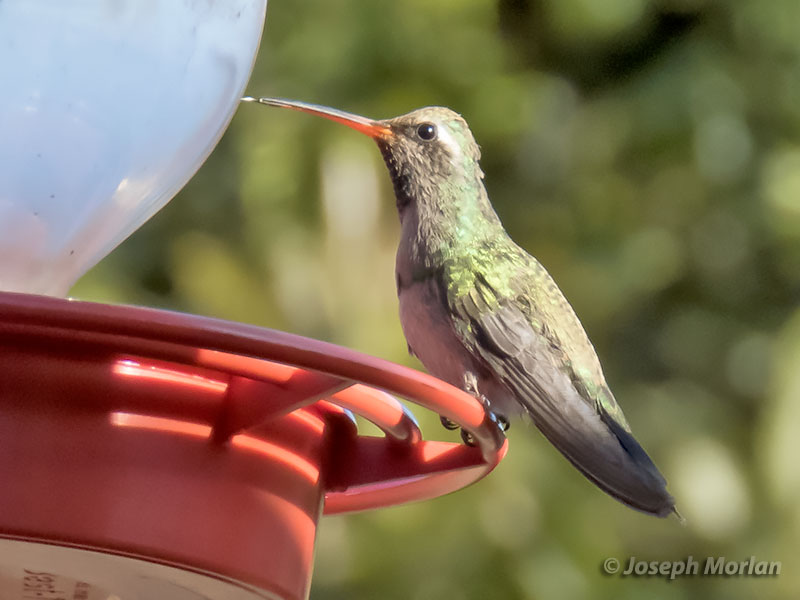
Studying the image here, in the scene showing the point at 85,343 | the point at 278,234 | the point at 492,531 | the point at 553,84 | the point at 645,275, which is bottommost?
the point at 85,343

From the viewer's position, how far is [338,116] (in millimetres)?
2832

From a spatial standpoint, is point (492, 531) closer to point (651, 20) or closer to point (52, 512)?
point (651, 20)

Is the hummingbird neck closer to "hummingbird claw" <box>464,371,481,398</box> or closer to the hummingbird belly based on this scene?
the hummingbird belly

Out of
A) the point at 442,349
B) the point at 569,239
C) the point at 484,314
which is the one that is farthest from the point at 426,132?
the point at 569,239

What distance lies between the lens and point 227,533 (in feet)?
5.06

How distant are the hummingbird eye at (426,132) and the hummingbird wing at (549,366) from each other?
0.37 metres

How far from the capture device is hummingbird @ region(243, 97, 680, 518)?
2.53 m

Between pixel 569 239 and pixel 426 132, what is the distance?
145cm

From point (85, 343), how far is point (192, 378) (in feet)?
0.46

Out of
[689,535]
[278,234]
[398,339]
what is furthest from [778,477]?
[278,234]
